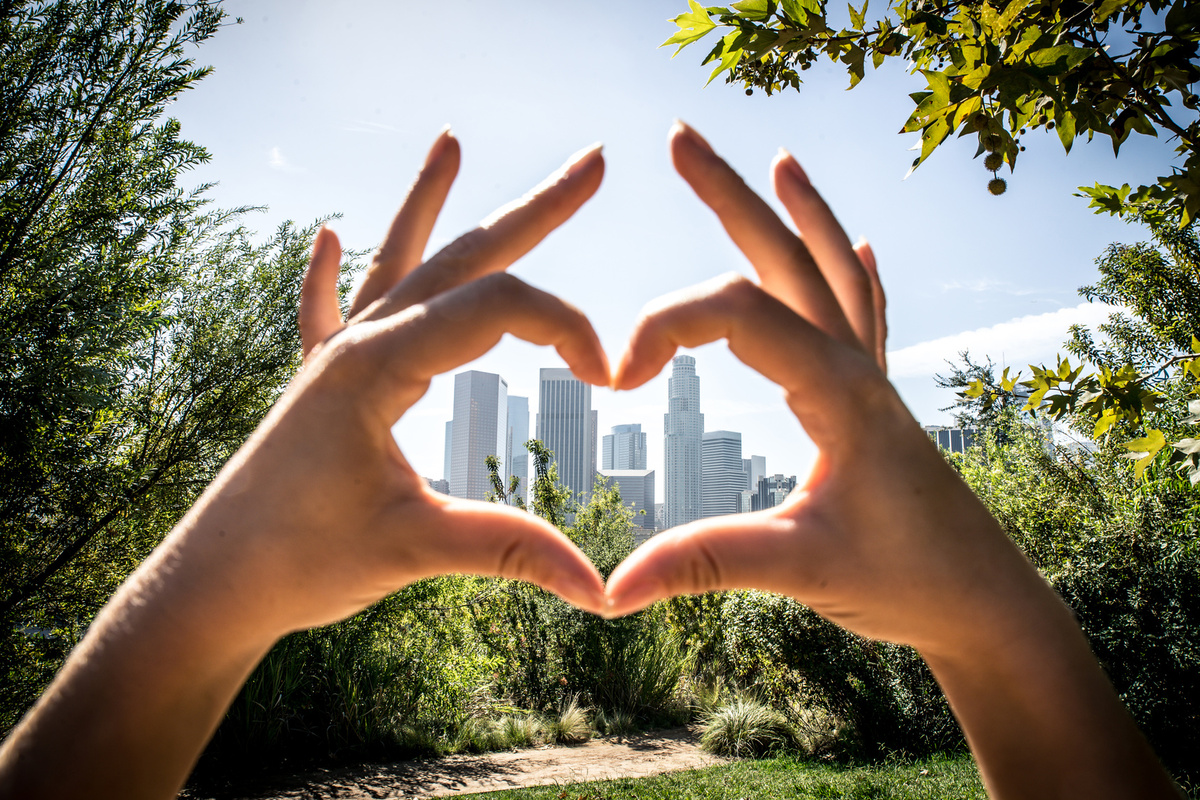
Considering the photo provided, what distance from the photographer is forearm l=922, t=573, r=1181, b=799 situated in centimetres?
91

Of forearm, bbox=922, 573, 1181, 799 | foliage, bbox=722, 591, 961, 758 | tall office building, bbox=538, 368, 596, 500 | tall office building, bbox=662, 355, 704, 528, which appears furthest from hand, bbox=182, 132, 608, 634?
tall office building, bbox=662, 355, 704, 528

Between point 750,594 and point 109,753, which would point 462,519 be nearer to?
point 109,753

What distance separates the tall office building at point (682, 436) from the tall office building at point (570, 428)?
26.8 meters

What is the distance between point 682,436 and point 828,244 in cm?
16064

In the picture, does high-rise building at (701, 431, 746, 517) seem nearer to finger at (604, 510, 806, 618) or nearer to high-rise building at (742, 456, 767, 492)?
high-rise building at (742, 456, 767, 492)

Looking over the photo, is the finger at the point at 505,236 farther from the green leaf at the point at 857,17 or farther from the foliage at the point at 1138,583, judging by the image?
the foliage at the point at 1138,583

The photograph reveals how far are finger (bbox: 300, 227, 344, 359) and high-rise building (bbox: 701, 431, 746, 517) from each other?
507ft

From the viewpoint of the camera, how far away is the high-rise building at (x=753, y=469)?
16000 cm

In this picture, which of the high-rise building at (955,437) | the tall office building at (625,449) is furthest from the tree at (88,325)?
the tall office building at (625,449)

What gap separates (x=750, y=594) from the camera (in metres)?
9.73

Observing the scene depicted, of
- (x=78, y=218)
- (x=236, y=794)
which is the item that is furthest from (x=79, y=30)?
(x=236, y=794)

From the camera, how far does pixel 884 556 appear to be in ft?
3.29

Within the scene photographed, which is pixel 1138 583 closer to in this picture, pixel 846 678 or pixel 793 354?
pixel 846 678

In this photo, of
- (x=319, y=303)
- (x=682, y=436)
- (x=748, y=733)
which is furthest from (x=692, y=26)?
(x=682, y=436)
